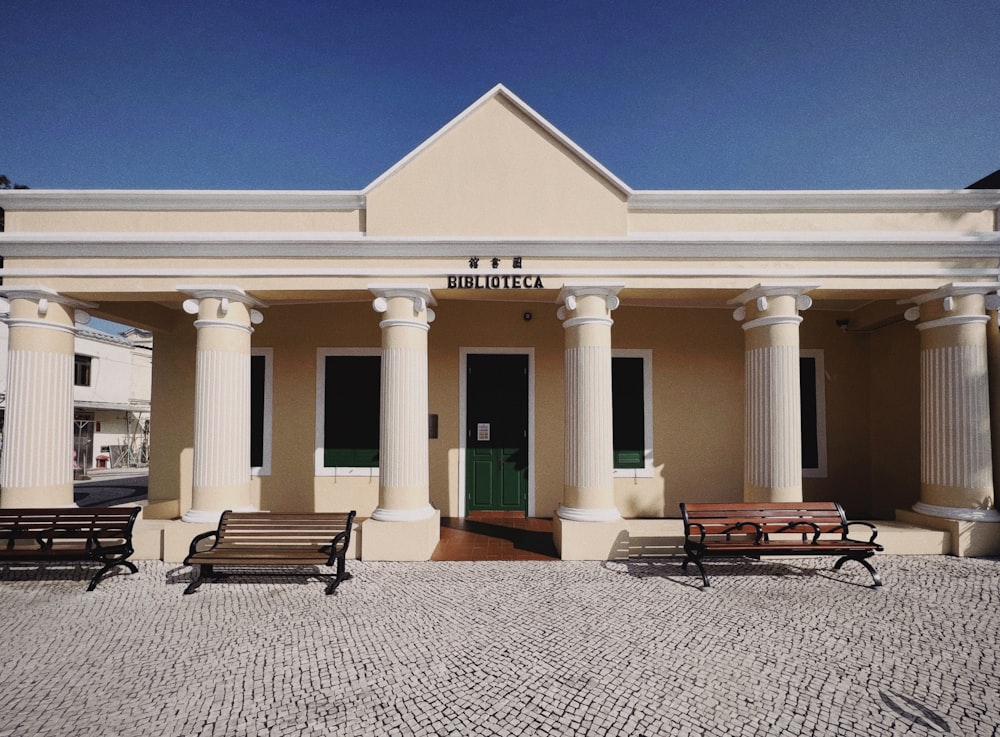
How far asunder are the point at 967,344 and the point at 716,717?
6391 mm

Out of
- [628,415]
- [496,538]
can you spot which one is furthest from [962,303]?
→ [496,538]

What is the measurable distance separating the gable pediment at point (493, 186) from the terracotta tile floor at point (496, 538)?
14.0ft

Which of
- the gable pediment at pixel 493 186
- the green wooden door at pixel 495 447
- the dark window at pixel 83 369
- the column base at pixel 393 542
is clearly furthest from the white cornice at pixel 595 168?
the dark window at pixel 83 369

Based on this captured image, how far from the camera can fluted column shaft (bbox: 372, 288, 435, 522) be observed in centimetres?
622

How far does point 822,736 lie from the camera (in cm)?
276

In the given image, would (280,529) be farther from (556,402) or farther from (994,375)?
(994,375)

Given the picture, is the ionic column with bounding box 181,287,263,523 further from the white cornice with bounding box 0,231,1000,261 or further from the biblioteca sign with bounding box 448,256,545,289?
the biblioteca sign with bounding box 448,256,545,289

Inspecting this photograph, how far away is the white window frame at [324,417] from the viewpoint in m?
8.15

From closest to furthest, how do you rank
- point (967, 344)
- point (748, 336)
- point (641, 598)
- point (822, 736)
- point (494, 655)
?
point (822, 736) → point (494, 655) → point (641, 598) → point (967, 344) → point (748, 336)

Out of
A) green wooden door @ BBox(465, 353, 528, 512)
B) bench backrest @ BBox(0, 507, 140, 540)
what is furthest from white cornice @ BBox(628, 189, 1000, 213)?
bench backrest @ BBox(0, 507, 140, 540)

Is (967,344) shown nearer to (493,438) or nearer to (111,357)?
(493,438)

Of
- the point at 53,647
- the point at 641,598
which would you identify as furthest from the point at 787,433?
the point at 53,647

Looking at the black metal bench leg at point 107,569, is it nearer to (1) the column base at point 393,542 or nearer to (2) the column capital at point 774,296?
(1) the column base at point 393,542

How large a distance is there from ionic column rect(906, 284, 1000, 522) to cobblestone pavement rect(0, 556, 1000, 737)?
103 cm
